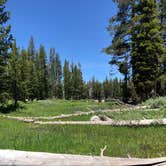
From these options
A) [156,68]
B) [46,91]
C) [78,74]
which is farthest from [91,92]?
[156,68]

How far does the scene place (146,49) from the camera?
→ 33594 mm

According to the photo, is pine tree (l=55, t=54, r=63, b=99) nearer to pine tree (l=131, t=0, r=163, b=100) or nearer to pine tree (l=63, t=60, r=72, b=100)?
pine tree (l=63, t=60, r=72, b=100)

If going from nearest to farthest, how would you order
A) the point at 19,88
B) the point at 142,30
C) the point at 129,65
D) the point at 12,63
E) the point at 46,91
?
the point at 142,30
the point at 129,65
the point at 12,63
the point at 19,88
the point at 46,91

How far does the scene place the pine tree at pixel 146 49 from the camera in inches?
1331

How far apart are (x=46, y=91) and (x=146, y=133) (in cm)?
8410

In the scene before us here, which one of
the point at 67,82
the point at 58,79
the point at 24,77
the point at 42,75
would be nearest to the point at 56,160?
the point at 24,77

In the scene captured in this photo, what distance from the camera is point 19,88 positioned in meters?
44.6

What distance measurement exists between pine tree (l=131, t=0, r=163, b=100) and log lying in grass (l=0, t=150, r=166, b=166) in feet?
94.0

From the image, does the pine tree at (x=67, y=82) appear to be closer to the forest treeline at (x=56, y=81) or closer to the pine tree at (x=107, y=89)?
the forest treeline at (x=56, y=81)

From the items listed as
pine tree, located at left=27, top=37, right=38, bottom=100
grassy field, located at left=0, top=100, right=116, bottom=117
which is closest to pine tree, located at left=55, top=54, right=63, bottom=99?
pine tree, located at left=27, top=37, right=38, bottom=100

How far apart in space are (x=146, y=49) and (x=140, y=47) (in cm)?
98

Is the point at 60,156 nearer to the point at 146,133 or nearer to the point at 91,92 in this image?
the point at 146,133

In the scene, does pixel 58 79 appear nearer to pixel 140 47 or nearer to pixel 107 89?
pixel 107 89

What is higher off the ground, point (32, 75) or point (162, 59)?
point (32, 75)
